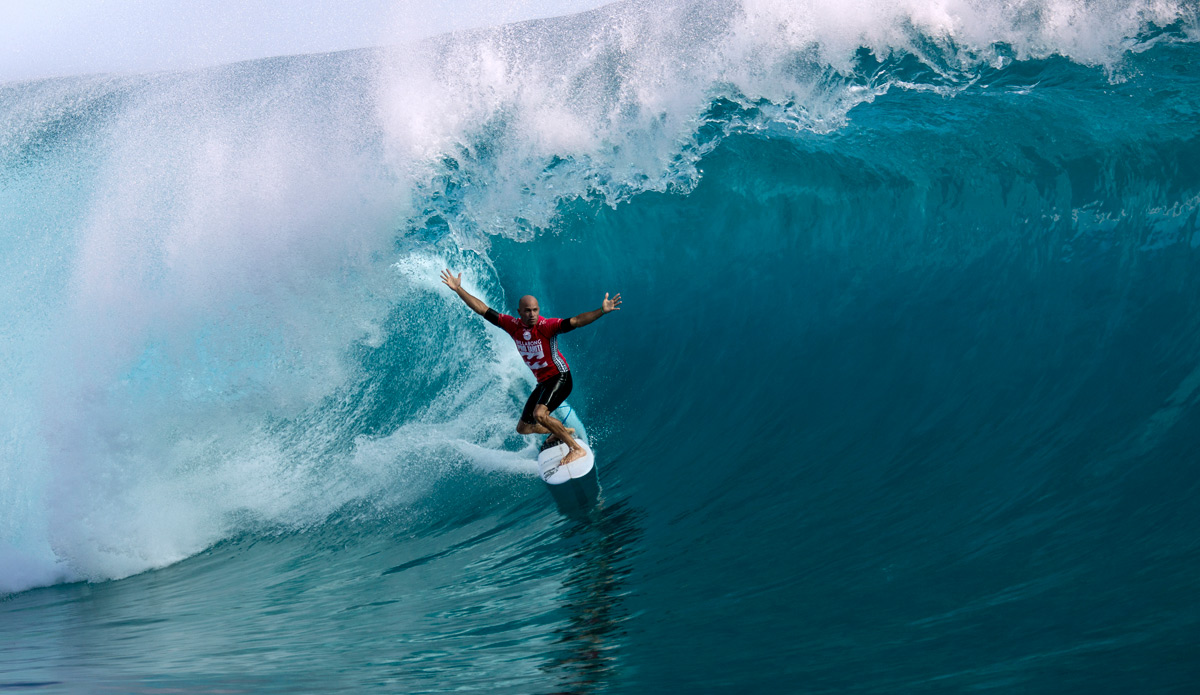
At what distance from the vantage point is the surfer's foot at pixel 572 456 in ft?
20.2

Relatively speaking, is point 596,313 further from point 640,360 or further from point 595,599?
point 640,360

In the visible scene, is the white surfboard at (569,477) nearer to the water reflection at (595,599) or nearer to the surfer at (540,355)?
the surfer at (540,355)

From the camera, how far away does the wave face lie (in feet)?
12.5

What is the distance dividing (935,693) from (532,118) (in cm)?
760

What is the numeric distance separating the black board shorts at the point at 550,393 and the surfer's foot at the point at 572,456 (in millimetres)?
337

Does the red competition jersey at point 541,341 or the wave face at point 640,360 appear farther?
the red competition jersey at point 541,341

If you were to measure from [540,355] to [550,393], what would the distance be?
12.2 inches

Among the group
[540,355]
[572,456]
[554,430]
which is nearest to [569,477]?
[572,456]

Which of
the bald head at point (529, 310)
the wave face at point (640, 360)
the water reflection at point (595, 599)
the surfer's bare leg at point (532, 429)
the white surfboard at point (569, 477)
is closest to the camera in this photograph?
the water reflection at point (595, 599)

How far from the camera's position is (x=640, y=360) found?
7.91 meters

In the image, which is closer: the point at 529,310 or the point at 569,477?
the point at 529,310

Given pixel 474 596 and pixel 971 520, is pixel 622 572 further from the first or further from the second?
pixel 971 520

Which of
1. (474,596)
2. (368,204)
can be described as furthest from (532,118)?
(474,596)

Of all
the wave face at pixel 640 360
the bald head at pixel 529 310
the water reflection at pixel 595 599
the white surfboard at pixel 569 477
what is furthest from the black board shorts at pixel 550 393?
the water reflection at pixel 595 599
